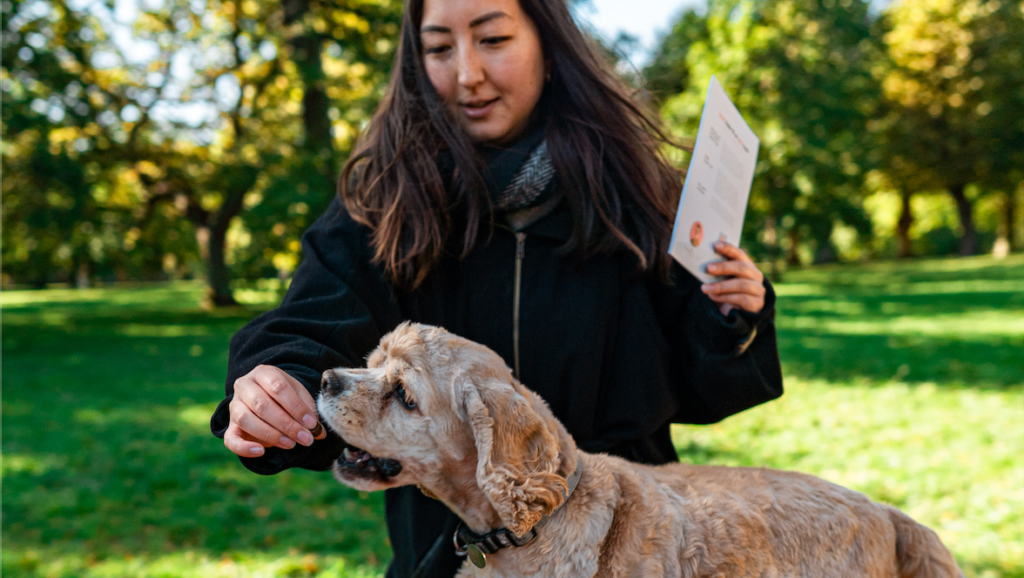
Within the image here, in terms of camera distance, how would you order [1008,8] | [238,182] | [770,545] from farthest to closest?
[1008,8]
[238,182]
[770,545]

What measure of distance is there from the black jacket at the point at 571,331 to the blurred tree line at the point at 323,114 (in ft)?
4.52

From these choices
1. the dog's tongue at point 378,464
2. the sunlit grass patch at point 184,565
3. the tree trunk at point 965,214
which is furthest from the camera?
the tree trunk at point 965,214

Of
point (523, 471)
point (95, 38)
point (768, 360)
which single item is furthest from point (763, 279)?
point (95, 38)

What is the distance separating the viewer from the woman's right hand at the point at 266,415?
74.9 inches

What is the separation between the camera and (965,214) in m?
44.9

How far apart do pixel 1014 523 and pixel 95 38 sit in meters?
24.1

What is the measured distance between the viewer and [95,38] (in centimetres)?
2030

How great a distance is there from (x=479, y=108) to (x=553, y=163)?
397mm

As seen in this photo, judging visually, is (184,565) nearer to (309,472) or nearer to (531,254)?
(309,472)

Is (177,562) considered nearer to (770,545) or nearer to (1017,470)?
(770,545)

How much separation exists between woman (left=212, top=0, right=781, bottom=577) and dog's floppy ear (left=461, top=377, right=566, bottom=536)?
65 centimetres

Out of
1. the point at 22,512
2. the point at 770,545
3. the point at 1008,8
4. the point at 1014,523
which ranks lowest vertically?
the point at 22,512

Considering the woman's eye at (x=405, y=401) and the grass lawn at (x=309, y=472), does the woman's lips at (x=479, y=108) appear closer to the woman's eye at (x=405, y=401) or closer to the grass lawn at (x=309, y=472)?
the woman's eye at (x=405, y=401)

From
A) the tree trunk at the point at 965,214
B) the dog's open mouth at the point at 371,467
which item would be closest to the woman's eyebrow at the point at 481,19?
the dog's open mouth at the point at 371,467
